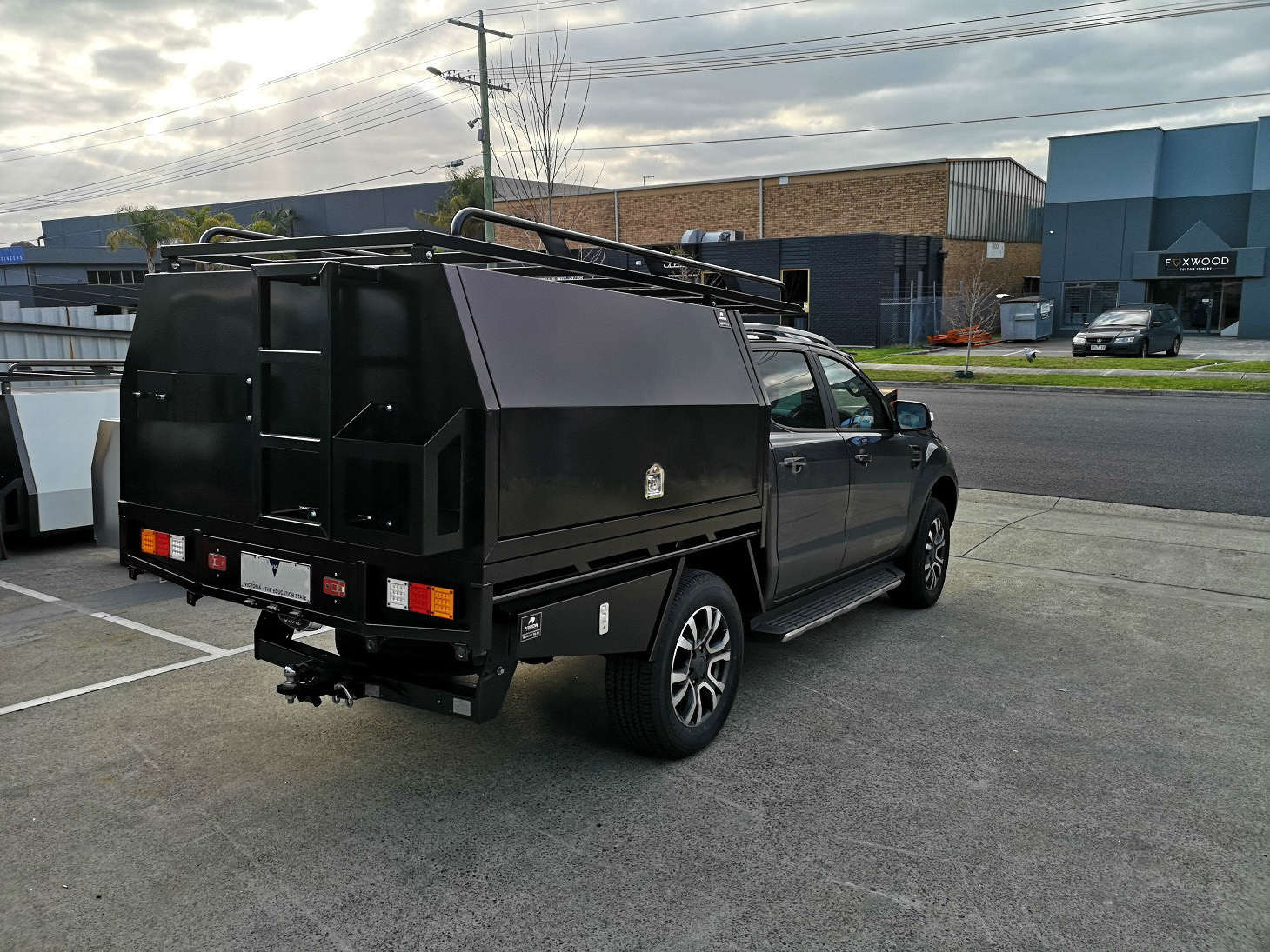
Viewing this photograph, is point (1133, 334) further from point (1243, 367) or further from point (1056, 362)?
point (1243, 367)

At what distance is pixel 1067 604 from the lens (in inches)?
281

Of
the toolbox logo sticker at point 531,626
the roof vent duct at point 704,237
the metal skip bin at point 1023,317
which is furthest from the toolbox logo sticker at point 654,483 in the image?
the roof vent duct at point 704,237

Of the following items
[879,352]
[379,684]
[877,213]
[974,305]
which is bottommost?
[379,684]

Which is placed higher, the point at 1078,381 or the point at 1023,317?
the point at 1023,317

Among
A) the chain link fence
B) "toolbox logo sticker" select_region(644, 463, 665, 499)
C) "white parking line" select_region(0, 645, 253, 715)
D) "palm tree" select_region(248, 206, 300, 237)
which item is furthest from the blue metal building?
"palm tree" select_region(248, 206, 300, 237)

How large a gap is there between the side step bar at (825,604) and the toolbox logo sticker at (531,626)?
174cm

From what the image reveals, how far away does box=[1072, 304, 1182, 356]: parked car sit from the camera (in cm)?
3117

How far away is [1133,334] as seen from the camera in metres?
31.1

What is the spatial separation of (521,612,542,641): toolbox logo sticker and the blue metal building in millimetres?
44735

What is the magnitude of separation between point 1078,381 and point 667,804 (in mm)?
23372

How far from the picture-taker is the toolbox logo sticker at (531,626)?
11.9 ft

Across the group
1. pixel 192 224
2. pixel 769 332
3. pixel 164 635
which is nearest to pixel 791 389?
pixel 769 332

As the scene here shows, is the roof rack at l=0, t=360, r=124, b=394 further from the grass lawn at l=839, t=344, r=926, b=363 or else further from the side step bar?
the grass lawn at l=839, t=344, r=926, b=363

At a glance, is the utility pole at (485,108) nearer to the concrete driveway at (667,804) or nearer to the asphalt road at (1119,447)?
the asphalt road at (1119,447)
